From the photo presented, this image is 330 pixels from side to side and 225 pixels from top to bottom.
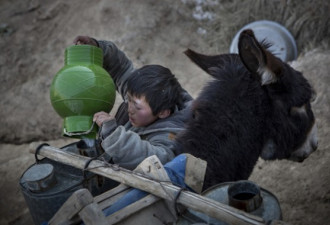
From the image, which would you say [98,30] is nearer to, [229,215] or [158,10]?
[158,10]

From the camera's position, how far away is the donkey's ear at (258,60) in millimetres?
1867

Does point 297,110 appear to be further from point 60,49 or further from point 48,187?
point 60,49

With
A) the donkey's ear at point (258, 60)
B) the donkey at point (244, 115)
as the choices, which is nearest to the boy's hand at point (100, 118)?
the donkey at point (244, 115)

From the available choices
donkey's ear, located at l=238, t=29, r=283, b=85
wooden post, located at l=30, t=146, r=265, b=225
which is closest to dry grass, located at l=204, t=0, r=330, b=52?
donkey's ear, located at l=238, t=29, r=283, b=85

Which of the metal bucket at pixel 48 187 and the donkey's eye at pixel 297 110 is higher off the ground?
the donkey's eye at pixel 297 110

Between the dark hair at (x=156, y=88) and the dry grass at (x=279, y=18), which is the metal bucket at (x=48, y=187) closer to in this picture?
the dark hair at (x=156, y=88)

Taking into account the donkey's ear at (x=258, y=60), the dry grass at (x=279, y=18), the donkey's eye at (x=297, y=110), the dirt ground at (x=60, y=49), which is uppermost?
the donkey's ear at (x=258, y=60)

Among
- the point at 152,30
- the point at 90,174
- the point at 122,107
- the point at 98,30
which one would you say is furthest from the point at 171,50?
the point at 90,174

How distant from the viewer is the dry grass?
18.1 ft

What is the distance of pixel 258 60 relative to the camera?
1965 millimetres

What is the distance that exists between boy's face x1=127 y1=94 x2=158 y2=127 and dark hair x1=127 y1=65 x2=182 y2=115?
0.03m

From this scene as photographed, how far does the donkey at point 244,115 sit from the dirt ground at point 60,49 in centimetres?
247

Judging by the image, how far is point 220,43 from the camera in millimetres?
6258

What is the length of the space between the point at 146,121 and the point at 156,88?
226mm
